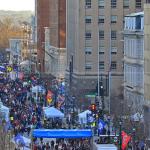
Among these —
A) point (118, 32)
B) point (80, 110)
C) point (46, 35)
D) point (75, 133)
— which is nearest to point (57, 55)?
point (46, 35)

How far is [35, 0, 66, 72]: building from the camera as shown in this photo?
113 meters

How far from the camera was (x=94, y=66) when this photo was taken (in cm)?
9138

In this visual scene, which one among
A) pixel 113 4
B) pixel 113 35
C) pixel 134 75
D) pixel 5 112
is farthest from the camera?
pixel 113 35

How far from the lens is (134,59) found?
72625 mm

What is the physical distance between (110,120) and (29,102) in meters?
18.6

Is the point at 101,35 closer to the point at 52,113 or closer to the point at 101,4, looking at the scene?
the point at 101,4

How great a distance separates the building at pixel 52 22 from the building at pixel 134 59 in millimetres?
35644

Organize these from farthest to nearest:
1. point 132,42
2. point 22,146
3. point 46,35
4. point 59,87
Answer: point 46,35
point 59,87
point 132,42
point 22,146

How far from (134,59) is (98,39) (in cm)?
1791

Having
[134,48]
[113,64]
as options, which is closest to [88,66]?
[113,64]

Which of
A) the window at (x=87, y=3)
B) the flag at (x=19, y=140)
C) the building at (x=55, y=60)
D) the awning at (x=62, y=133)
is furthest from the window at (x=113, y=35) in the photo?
the awning at (x=62, y=133)

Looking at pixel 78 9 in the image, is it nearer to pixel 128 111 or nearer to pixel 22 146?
pixel 128 111

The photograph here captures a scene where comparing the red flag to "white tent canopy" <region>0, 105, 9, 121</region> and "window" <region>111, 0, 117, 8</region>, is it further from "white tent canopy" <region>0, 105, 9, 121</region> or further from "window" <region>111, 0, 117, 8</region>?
"window" <region>111, 0, 117, 8</region>

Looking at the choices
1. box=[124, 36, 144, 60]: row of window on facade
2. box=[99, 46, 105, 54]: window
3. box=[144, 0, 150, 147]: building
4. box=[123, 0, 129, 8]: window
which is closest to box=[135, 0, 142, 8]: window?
box=[123, 0, 129, 8]: window
